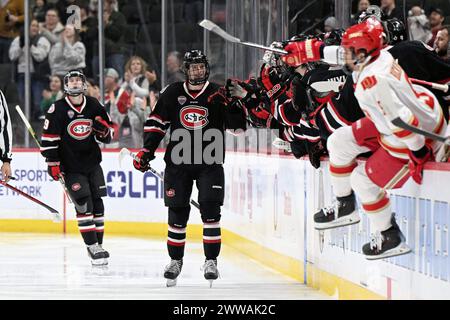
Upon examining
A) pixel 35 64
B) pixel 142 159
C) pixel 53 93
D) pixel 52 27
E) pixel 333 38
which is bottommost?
pixel 142 159

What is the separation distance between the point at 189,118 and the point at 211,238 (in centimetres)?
71

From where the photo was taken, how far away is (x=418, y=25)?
7.03 meters

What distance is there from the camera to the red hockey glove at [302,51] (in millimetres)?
4559

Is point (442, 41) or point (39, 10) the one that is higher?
point (39, 10)

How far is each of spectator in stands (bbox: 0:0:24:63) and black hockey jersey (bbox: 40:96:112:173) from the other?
443 cm

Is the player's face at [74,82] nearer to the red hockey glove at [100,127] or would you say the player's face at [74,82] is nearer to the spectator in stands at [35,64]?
the red hockey glove at [100,127]

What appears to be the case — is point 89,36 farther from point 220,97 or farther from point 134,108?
point 220,97

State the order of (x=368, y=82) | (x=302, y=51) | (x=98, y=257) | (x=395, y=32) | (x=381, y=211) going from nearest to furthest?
(x=368, y=82) → (x=381, y=211) → (x=302, y=51) → (x=395, y=32) → (x=98, y=257)

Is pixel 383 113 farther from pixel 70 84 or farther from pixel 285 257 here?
pixel 70 84

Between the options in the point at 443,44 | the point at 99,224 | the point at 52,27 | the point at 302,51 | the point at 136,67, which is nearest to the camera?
the point at 302,51

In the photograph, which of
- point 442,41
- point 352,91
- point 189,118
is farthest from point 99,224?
point 352,91

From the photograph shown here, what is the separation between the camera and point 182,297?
585 cm

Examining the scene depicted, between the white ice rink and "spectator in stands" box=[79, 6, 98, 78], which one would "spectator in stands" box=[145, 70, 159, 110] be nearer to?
"spectator in stands" box=[79, 6, 98, 78]

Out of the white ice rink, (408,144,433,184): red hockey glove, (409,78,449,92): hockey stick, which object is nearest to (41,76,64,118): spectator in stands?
the white ice rink
